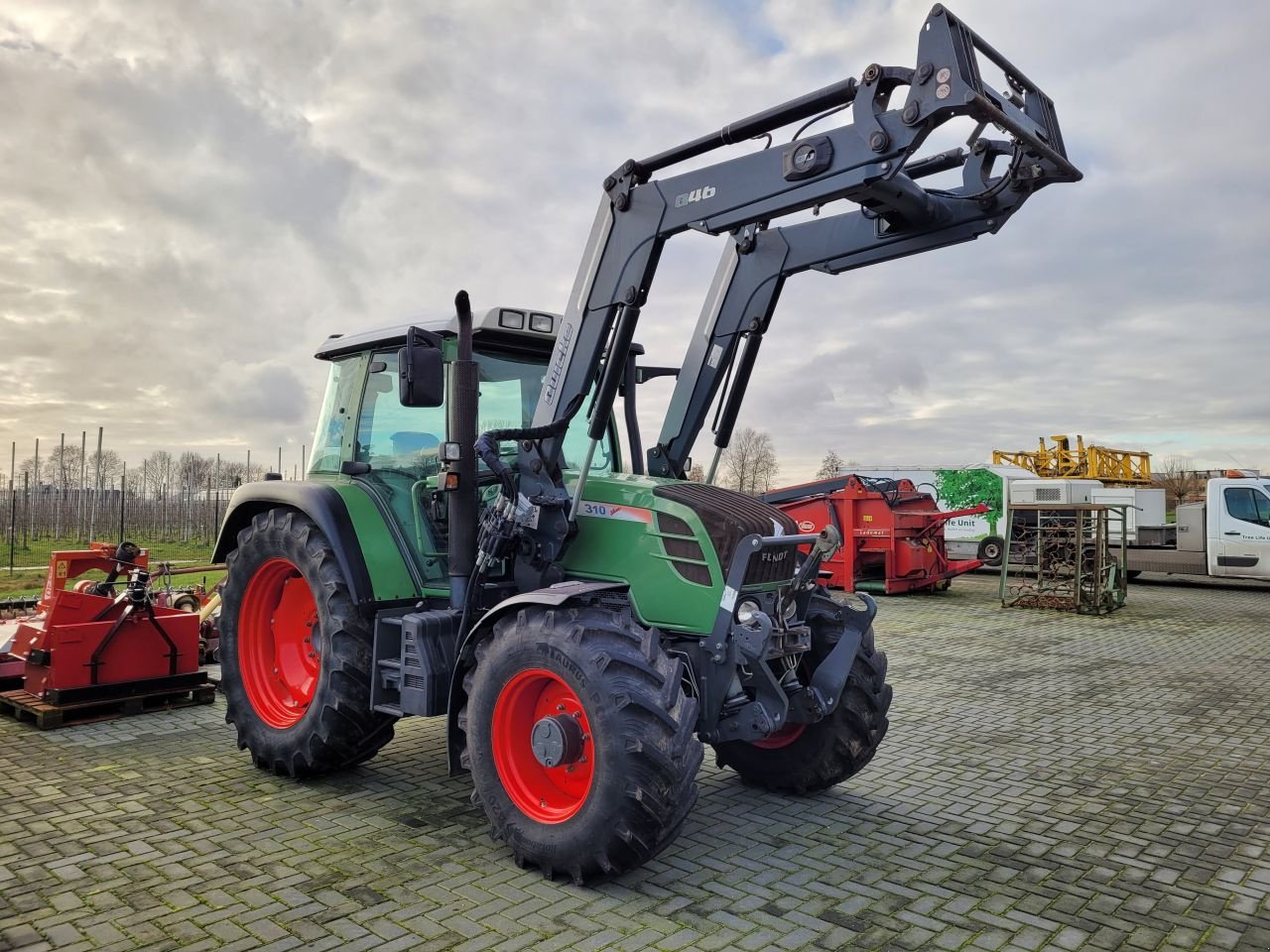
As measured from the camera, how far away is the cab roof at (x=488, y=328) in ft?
16.6

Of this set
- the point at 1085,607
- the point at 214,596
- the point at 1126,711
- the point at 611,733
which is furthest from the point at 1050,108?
the point at 1085,607

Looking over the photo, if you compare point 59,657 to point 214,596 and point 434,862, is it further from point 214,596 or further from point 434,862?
point 434,862

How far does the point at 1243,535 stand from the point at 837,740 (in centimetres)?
1735

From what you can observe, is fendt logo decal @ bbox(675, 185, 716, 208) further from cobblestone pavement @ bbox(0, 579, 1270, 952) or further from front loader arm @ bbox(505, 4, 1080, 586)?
cobblestone pavement @ bbox(0, 579, 1270, 952)

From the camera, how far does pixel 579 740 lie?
406 cm

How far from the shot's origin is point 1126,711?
26.2 ft

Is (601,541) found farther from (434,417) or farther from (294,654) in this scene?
(294,654)

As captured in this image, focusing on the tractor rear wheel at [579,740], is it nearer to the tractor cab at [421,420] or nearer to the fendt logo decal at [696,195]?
the tractor cab at [421,420]

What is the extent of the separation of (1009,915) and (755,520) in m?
2.01

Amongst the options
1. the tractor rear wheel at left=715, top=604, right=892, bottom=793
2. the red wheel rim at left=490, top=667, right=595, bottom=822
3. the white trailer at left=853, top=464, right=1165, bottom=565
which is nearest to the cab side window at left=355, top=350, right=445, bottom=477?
the red wheel rim at left=490, top=667, right=595, bottom=822

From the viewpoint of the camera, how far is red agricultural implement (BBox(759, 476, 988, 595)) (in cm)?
Result: 1609

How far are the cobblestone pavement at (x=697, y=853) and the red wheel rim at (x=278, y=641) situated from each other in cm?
48

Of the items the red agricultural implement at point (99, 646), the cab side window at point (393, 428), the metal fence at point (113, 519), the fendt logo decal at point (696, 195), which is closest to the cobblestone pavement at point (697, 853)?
the red agricultural implement at point (99, 646)

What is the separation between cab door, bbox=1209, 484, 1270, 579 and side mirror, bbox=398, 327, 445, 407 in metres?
18.9
